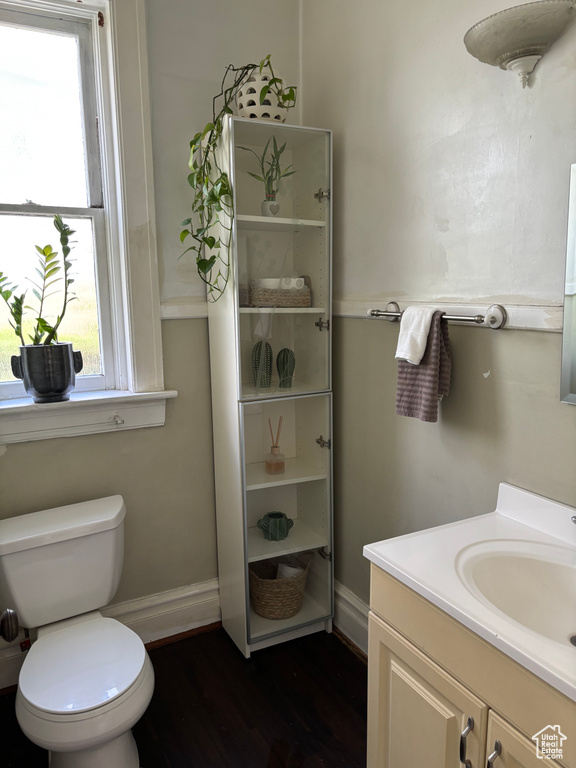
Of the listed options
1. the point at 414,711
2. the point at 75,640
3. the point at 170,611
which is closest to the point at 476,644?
the point at 414,711

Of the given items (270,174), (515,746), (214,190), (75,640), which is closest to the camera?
(515,746)

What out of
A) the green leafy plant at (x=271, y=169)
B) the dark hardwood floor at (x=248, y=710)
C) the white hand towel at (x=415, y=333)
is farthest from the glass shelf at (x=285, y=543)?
the green leafy plant at (x=271, y=169)

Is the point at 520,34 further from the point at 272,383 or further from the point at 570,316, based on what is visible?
the point at 272,383

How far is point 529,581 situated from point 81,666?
1194 mm

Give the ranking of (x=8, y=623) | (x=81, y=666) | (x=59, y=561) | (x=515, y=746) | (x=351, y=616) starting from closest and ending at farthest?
(x=515, y=746), (x=8, y=623), (x=81, y=666), (x=59, y=561), (x=351, y=616)

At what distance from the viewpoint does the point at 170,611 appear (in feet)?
7.33

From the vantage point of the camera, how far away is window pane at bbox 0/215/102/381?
192 centimetres

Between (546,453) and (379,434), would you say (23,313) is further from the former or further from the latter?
(546,453)

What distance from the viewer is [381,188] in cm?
186

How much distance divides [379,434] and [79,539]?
41.8 inches

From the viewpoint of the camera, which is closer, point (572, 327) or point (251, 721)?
point (572, 327)

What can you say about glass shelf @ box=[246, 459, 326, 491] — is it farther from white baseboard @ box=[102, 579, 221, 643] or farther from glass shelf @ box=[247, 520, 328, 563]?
white baseboard @ box=[102, 579, 221, 643]

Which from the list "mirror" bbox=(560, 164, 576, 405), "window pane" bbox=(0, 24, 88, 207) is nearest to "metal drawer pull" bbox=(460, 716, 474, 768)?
"mirror" bbox=(560, 164, 576, 405)

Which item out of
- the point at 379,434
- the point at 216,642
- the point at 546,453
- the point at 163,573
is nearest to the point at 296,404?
the point at 379,434
